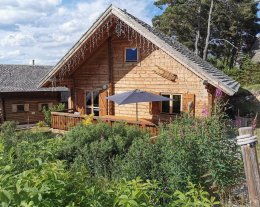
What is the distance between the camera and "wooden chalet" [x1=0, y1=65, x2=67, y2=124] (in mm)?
Answer: 25141

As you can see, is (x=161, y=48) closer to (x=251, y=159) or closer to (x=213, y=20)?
(x=251, y=159)

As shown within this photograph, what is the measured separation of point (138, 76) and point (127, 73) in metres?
0.66

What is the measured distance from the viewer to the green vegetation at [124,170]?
7.87ft

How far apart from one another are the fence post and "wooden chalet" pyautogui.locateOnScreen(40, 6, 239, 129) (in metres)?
7.88

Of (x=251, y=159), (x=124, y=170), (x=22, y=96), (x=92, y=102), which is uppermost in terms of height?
(x=22, y=96)

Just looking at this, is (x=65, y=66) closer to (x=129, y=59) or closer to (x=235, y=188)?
(x=129, y=59)

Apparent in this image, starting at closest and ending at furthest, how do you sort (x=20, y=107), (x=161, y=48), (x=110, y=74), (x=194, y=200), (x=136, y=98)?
(x=194, y=200), (x=136, y=98), (x=161, y=48), (x=110, y=74), (x=20, y=107)

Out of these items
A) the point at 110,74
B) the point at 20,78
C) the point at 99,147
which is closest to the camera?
the point at 99,147

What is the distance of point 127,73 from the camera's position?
1444 cm

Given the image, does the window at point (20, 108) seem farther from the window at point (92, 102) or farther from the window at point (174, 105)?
the window at point (174, 105)

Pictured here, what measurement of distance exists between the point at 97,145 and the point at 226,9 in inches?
1242

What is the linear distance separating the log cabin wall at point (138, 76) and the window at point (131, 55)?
0.21 m

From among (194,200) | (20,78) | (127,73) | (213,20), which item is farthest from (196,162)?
(213,20)

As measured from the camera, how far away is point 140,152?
5762 mm
